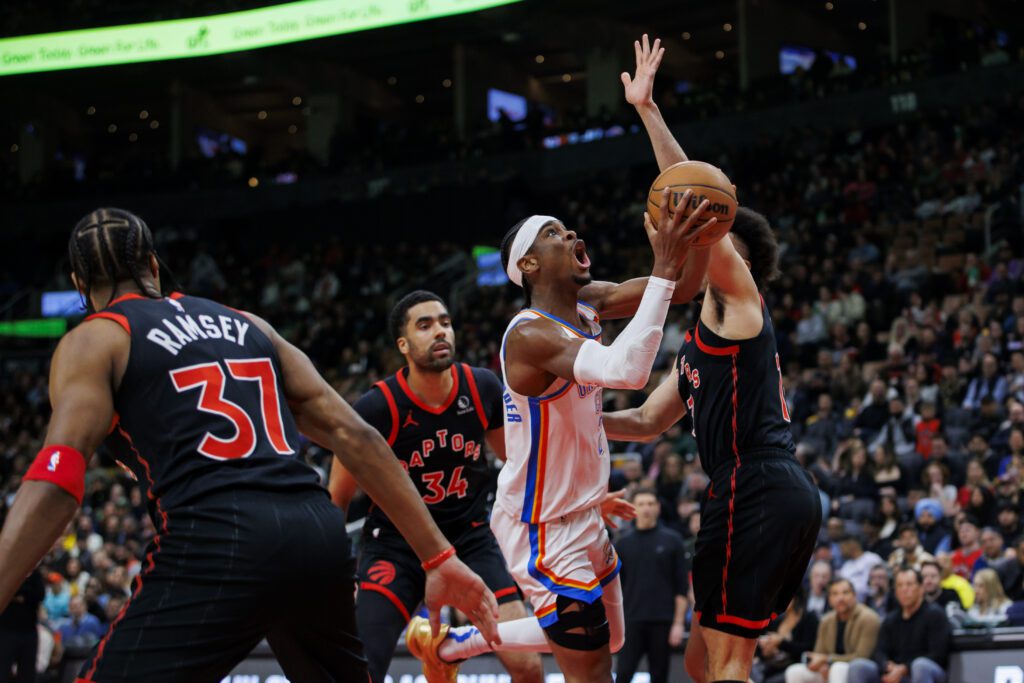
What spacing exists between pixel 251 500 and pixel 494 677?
723 cm

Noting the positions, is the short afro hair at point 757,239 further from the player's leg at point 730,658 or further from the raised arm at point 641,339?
the player's leg at point 730,658

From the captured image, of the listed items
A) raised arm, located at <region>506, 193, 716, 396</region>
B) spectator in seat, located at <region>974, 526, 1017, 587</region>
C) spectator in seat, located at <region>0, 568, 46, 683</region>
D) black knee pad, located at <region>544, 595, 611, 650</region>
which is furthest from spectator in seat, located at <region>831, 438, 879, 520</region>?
raised arm, located at <region>506, 193, 716, 396</region>

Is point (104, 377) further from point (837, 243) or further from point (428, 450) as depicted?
point (837, 243)

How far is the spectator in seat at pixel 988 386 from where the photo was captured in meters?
14.6

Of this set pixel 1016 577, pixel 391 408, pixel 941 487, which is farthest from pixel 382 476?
pixel 941 487

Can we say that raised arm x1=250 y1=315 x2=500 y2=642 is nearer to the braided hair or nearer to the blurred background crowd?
the braided hair

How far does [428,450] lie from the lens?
6965mm

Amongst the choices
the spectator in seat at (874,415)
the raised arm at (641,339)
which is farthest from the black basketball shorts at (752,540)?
the spectator in seat at (874,415)

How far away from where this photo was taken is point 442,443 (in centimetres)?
699

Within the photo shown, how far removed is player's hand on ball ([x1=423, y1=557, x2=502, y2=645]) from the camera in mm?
3965

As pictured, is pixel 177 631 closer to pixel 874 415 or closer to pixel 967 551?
pixel 967 551

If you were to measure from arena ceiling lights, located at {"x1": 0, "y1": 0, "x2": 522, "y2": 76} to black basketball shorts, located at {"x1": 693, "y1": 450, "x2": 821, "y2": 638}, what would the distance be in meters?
23.3

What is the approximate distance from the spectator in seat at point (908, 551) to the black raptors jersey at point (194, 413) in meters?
8.67

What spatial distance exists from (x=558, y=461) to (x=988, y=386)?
10493mm
